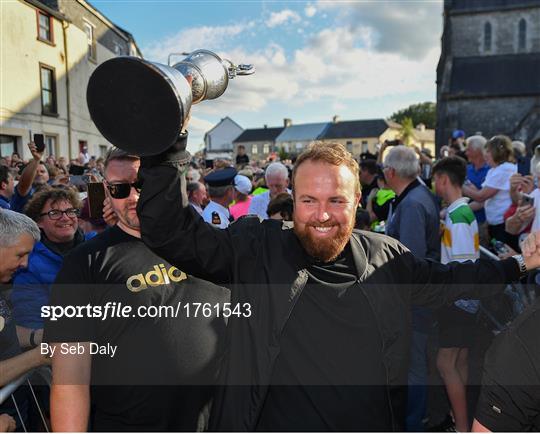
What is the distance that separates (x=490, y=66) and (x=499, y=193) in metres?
33.7

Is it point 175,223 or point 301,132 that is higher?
point 301,132

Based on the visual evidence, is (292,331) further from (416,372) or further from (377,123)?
(377,123)

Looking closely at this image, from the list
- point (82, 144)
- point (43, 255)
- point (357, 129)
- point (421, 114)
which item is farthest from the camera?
point (421, 114)

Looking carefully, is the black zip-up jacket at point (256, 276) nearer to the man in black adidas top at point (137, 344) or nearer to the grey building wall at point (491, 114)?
the man in black adidas top at point (137, 344)

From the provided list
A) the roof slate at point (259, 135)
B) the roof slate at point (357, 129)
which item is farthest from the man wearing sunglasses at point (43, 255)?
the roof slate at point (259, 135)

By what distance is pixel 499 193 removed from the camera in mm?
5965

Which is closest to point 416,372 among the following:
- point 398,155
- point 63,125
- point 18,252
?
point 398,155

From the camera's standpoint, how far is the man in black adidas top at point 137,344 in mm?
2047

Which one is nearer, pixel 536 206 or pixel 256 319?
pixel 256 319

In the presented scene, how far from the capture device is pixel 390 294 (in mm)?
1972

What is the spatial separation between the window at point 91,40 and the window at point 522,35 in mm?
30973

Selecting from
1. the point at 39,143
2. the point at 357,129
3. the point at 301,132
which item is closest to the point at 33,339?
the point at 39,143

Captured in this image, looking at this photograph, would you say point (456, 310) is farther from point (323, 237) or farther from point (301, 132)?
point (301, 132)

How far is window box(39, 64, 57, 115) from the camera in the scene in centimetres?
1891
